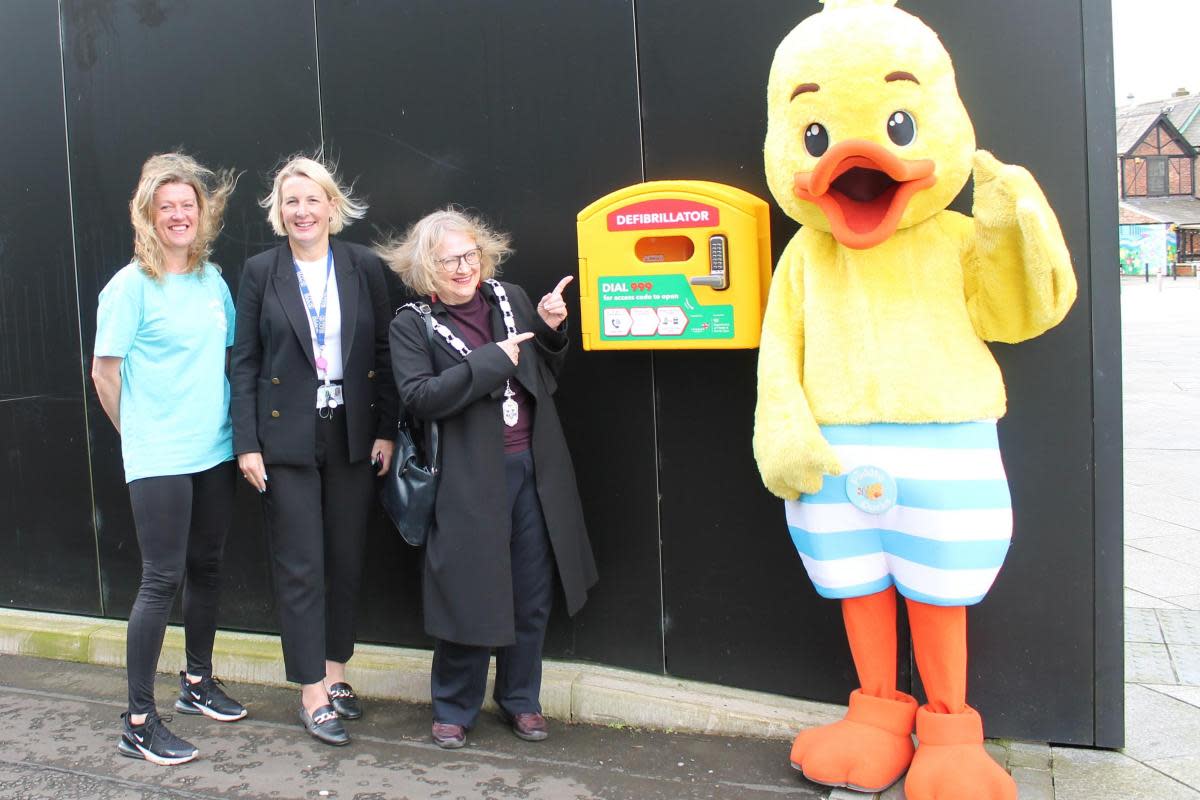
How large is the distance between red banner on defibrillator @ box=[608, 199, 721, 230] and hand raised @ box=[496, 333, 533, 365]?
43cm

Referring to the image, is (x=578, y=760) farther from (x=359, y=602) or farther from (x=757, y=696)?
(x=359, y=602)

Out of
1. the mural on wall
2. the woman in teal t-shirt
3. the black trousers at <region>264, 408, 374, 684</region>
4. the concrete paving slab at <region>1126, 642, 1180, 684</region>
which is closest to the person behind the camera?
the woman in teal t-shirt

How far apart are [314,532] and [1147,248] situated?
48.4 m

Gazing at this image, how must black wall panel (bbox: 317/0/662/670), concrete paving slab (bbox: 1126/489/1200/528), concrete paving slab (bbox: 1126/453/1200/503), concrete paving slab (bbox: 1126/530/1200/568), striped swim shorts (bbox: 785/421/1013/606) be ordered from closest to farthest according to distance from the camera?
striped swim shorts (bbox: 785/421/1013/606) → black wall panel (bbox: 317/0/662/670) → concrete paving slab (bbox: 1126/530/1200/568) → concrete paving slab (bbox: 1126/489/1200/528) → concrete paving slab (bbox: 1126/453/1200/503)

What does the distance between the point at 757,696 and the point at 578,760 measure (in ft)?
2.12

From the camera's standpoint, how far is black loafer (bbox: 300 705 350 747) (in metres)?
3.67

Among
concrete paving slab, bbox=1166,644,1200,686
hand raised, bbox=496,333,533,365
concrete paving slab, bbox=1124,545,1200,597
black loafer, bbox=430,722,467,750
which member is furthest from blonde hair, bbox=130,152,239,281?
concrete paving slab, bbox=1124,545,1200,597

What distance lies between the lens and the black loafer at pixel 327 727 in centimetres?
367

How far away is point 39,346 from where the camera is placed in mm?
4801

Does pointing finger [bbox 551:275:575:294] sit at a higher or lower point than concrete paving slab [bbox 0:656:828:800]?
higher

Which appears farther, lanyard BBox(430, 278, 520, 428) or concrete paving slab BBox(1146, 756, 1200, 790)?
lanyard BBox(430, 278, 520, 428)

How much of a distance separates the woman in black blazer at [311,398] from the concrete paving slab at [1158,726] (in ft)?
7.68

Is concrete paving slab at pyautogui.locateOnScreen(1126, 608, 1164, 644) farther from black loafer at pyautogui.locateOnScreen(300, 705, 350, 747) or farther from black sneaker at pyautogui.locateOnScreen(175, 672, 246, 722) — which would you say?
black sneaker at pyautogui.locateOnScreen(175, 672, 246, 722)

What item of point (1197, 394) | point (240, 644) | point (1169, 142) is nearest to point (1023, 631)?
point (240, 644)
